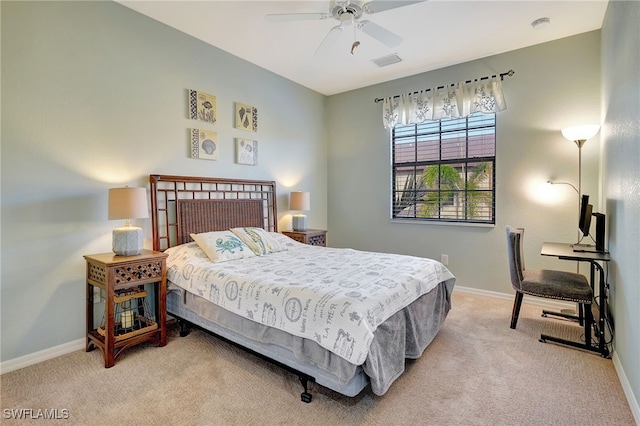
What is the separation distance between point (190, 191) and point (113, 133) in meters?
0.85

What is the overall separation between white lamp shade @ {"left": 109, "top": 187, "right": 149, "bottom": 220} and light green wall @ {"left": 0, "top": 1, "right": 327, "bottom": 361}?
0.36 m

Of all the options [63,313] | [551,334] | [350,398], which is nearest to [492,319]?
[551,334]

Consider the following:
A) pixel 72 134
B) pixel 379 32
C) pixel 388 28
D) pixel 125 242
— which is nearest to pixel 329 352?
pixel 125 242

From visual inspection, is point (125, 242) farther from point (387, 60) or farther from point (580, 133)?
point (580, 133)

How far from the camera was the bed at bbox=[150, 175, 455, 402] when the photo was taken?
69.3 inches

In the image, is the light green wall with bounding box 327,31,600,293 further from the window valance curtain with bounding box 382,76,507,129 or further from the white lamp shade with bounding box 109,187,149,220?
the white lamp shade with bounding box 109,187,149,220

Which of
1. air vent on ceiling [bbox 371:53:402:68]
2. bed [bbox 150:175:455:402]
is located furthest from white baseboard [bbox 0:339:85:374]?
air vent on ceiling [bbox 371:53:402:68]

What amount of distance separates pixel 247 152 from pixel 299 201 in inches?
36.6

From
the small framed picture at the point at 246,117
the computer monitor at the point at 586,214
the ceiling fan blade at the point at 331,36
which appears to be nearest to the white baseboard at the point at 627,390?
the computer monitor at the point at 586,214

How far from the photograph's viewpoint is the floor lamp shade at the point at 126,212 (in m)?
2.45

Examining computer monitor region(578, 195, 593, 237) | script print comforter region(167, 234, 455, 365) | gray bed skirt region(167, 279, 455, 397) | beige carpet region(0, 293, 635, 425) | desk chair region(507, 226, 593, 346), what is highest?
computer monitor region(578, 195, 593, 237)

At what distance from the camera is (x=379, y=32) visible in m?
2.53

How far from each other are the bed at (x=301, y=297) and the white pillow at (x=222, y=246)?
0.02m

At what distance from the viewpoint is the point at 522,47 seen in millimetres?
3561
